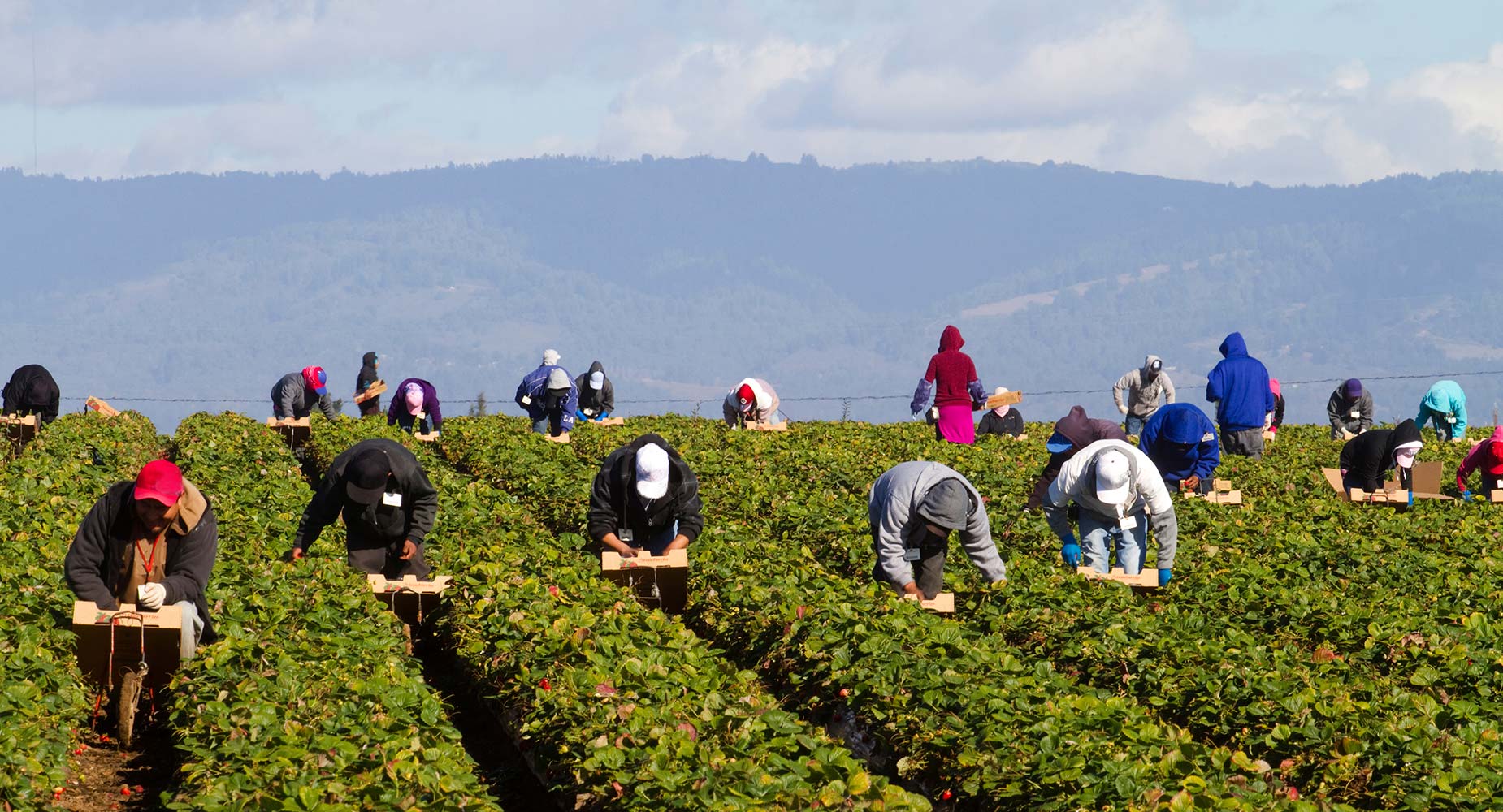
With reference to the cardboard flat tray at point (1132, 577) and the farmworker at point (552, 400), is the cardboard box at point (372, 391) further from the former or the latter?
the cardboard flat tray at point (1132, 577)

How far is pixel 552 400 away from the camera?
25906 mm

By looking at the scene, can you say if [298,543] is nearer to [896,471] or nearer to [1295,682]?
[896,471]

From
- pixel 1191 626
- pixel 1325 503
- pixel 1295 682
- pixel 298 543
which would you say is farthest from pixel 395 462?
pixel 1325 503

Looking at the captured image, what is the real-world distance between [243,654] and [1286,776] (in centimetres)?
548

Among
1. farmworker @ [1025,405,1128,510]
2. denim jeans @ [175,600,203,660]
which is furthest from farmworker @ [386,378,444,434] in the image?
denim jeans @ [175,600,203,660]

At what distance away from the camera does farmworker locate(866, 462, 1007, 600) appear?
11609 mm

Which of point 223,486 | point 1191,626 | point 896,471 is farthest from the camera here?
point 223,486

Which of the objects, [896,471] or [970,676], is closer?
[970,676]

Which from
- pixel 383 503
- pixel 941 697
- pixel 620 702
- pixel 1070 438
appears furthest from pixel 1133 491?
pixel 620 702

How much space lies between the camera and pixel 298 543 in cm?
1225

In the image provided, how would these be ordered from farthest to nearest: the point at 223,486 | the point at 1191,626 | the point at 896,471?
1. the point at 223,486
2. the point at 896,471
3. the point at 1191,626

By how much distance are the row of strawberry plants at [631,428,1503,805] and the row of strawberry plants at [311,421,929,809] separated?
217 centimetres

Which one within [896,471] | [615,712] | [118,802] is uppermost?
[896,471]

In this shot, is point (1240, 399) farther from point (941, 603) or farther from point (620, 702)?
point (620, 702)
